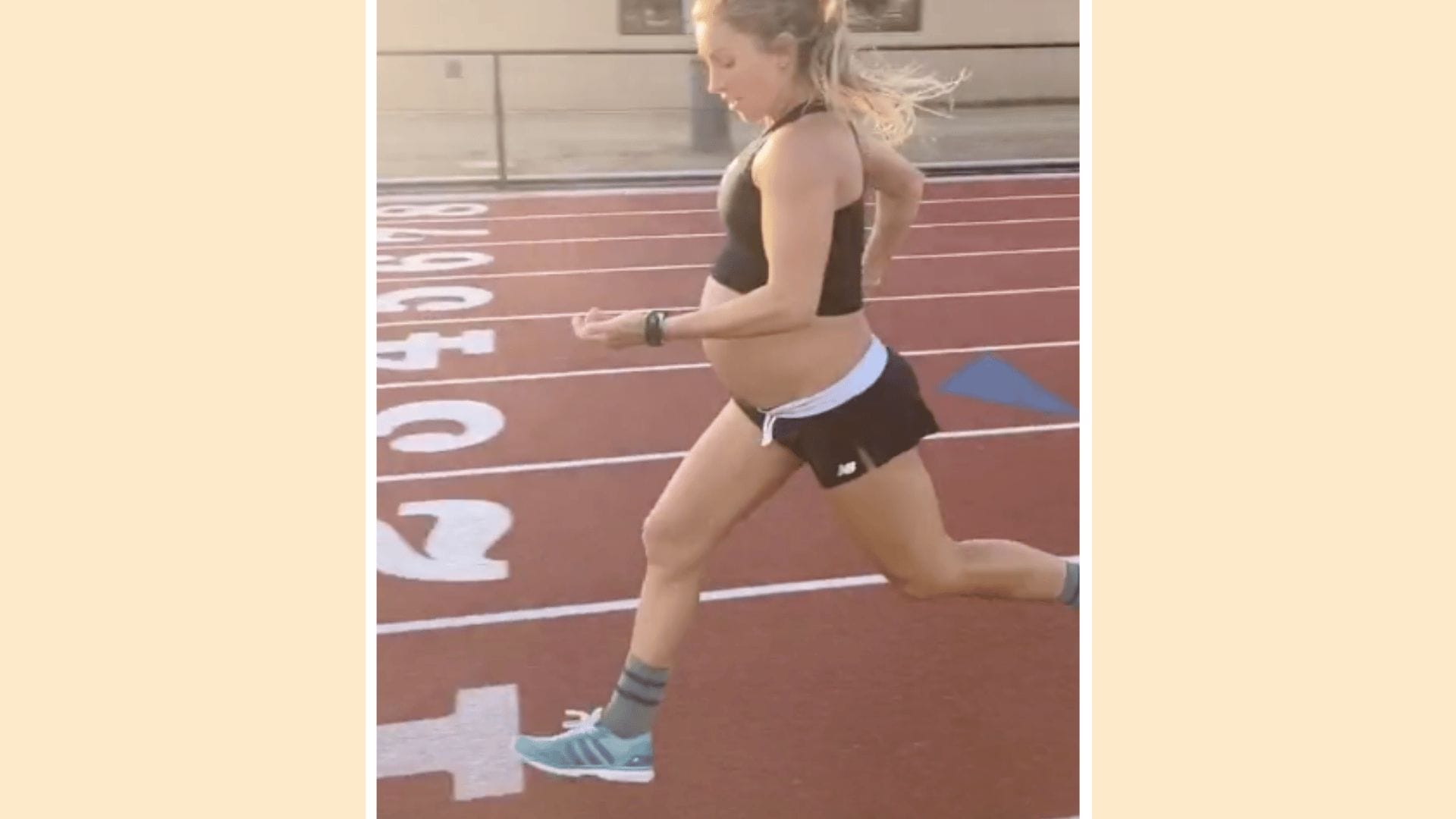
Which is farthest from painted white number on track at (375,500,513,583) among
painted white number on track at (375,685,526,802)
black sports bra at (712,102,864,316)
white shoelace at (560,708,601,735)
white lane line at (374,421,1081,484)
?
black sports bra at (712,102,864,316)

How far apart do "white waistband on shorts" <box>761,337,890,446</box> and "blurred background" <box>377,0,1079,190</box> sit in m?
0.67

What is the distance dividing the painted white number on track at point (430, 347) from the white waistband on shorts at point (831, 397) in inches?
89.1

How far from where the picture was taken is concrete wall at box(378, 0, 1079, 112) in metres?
2.92

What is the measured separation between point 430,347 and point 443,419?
2.74 feet

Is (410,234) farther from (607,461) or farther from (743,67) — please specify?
(743,67)

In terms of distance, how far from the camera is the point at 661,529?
105 inches

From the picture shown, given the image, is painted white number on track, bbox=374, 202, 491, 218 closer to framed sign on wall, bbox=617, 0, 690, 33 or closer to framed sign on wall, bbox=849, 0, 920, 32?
framed sign on wall, bbox=617, 0, 690, 33

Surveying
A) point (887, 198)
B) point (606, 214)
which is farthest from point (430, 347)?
point (887, 198)

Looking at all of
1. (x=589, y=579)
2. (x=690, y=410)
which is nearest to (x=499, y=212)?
(x=690, y=410)

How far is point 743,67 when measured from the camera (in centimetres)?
231

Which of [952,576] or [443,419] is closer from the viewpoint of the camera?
[952,576]

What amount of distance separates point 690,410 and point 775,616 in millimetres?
1568

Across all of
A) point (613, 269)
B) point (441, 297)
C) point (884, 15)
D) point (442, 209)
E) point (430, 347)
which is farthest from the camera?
point (442, 209)

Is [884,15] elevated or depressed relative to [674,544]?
elevated
